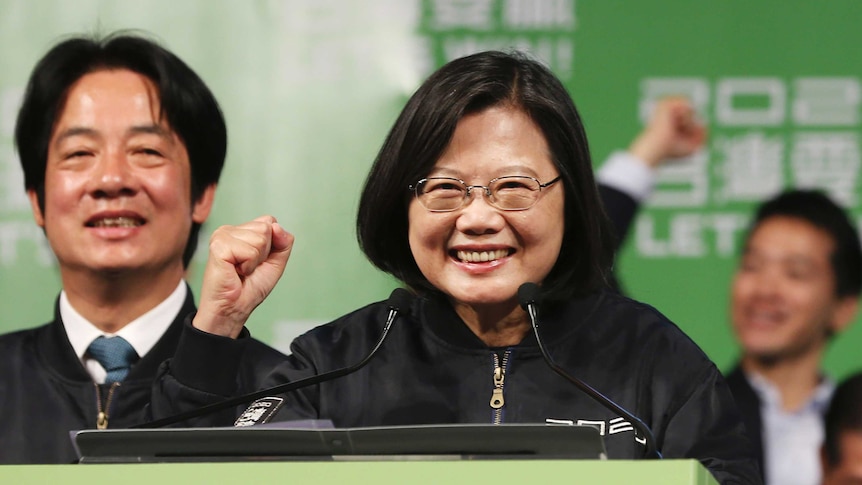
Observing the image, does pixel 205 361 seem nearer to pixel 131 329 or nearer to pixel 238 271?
pixel 238 271

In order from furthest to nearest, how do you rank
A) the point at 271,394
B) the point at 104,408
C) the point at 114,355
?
the point at 114,355, the point at 104,408, the point at 271,394

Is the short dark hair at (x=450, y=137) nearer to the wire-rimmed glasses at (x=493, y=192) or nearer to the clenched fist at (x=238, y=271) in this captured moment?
the wire-rimmed glasses at (x=493, y=192)

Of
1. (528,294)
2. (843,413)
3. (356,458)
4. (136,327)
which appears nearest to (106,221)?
(136,327)

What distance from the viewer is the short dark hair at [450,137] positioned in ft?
6.37

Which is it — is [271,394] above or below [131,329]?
below

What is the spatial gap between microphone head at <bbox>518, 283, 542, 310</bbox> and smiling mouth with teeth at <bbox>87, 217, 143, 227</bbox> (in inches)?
42.0

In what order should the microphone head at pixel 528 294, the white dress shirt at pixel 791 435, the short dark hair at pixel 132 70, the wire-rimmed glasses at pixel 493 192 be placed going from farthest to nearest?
the white dress shirt at pixel 791 435
the short dark hair at pixel 132 70
the wire-rimmed glasses at pixel 493 192
the microphone head at pixel 528 294

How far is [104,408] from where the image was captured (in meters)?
2.46

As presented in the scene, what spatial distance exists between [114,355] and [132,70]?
0.62m

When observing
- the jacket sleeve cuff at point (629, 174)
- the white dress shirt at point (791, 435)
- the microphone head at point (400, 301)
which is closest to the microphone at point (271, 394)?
the microphone head at point (400, 301)

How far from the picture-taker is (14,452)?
A: 2.47m

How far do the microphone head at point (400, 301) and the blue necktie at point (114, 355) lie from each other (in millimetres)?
881

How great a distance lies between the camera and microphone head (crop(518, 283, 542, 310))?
1817 mm

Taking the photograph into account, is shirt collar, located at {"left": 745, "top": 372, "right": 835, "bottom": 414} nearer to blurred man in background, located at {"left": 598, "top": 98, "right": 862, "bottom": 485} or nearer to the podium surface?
blurred man in background, located at {"left": 598, "top": 98, "right": 862, "bottom": 485}
